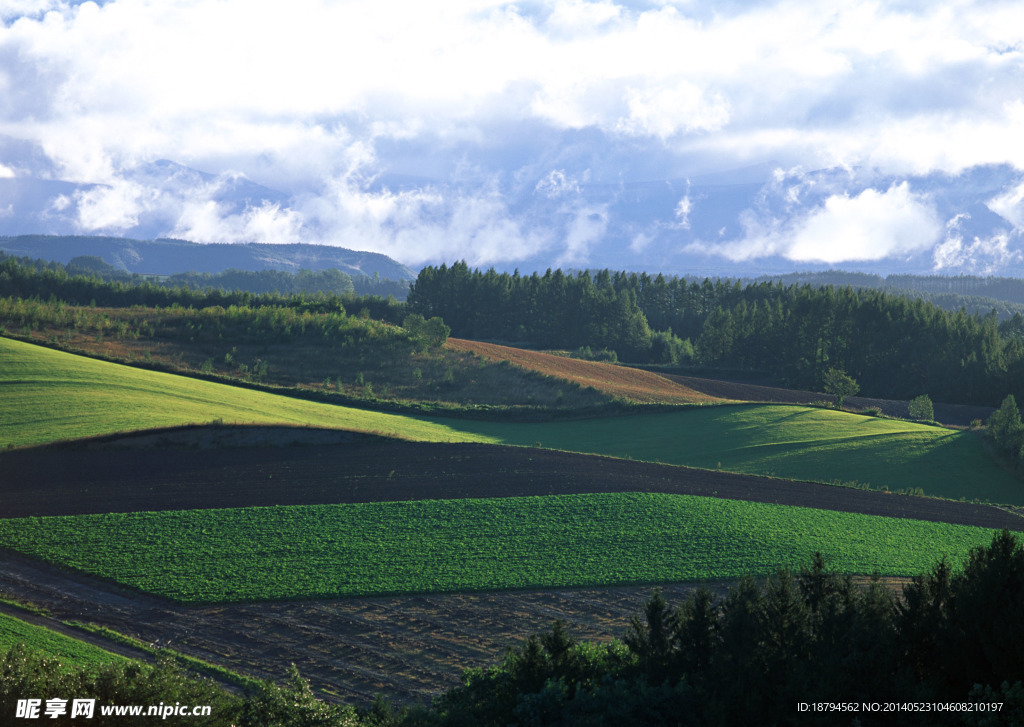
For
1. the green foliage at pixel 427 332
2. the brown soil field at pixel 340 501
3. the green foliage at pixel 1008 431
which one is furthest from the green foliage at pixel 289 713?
the green foliage at pixel 427 332

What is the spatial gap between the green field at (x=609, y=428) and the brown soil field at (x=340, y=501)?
455cm

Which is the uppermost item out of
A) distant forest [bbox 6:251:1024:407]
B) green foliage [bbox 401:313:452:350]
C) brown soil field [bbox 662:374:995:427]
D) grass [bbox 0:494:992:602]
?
distant forest [bbox 6:251:1024:407]

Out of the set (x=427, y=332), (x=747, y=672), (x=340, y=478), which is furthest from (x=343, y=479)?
(x=427, y=332)

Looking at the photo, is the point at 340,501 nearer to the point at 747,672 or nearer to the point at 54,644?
the point at 54,644

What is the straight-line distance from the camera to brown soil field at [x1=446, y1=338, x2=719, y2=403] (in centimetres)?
7725

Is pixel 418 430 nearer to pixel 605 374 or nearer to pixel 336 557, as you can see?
pixel 336 557

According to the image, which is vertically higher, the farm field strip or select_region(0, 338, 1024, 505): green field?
select_region(0, 338, 1024, 505): green field

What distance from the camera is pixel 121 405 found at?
5175 cm

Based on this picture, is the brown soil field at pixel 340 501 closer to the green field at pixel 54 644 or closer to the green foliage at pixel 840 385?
the green field at pixel 54 644

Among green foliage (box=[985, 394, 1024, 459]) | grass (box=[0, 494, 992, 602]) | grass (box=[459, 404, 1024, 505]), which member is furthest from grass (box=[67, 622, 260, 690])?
green foliage (box=[985, 394, 1024, 459])

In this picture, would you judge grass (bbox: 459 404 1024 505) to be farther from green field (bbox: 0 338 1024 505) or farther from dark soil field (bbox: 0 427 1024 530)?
dark soil field (bbox: 0 427 1024 530)

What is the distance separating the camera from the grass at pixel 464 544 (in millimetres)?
27719

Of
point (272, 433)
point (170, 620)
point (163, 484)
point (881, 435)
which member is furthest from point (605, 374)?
point (170, 620)

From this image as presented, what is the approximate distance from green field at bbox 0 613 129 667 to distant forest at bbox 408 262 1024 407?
344ft
